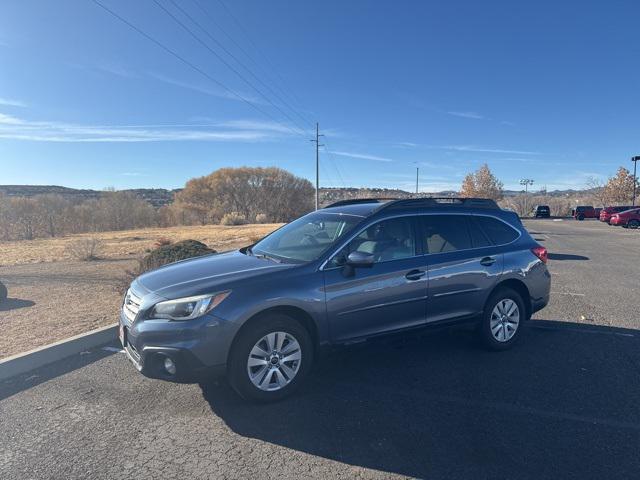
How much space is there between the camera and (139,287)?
13.7 feet

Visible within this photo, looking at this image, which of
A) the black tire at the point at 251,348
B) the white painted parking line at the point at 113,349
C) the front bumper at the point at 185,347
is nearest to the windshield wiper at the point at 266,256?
the black tire at the point at 251,348

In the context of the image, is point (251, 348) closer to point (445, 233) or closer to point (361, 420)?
point (361, 420)

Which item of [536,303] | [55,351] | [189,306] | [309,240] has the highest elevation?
[309,240]

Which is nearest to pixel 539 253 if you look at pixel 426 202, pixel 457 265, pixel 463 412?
pixel 457 265

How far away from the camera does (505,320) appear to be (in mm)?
5277

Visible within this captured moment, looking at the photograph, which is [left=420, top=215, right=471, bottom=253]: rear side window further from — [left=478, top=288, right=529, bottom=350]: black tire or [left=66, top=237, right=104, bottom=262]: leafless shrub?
[left=66, top=237, right=104, bottom=262]: leafless shrub

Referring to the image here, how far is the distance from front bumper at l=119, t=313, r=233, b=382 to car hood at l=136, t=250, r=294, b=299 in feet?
0.87

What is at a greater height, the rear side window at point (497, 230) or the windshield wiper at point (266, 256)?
the rear side window at point (497, 230)

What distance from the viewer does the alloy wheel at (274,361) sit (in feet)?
12.5

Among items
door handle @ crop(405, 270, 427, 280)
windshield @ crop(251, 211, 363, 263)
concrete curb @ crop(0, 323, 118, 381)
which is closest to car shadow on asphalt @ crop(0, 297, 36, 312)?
concrete curb @ crop(0, 323, 118, 381)

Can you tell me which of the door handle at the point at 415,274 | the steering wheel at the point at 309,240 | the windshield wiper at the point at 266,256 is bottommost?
the door handle at the point at 415,274

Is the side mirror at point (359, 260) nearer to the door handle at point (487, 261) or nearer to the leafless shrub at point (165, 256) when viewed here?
the door handle at point (487, 261)

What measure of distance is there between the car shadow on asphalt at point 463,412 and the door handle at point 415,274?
2.03 feet

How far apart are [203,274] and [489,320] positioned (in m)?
3.21
